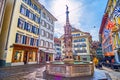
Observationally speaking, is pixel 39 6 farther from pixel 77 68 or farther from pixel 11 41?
pixel 77 68

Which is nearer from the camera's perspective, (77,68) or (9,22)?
(77,68)

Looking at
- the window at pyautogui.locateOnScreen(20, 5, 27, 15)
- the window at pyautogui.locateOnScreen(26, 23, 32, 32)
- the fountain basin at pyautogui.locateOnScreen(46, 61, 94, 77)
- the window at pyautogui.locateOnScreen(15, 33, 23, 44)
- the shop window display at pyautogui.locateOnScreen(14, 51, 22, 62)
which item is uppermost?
the window at pyautogui.locateOnScreen(20, 5, 27, 15)

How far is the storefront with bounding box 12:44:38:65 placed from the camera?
16.9 m

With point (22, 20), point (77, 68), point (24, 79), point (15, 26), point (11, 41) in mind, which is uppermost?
point (22, 20)

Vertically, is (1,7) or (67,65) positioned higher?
(1,7)

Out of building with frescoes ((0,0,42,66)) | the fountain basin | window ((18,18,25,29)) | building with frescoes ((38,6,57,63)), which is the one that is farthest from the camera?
building with frescoes ((38,6,57,63))

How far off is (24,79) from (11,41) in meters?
10.7

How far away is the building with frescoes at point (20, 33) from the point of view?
15453 mm

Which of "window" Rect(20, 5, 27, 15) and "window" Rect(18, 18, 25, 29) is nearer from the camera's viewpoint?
"window" Rect(18, 18, 25, 29)

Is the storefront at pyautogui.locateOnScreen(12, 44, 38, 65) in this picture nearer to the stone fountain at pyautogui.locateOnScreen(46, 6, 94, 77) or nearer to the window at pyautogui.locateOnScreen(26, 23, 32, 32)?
the window at pyautogui.locateOnScreen(26, 23, 32, 32)

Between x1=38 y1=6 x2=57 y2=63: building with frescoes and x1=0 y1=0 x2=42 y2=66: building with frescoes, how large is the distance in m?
1.49

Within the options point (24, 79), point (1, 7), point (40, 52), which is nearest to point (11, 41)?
point (40, 52)

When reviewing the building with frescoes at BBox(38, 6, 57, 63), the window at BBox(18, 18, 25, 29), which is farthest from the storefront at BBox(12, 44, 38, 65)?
the window at BBox(18, 18, 25, 29)

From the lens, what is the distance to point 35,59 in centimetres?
2223
